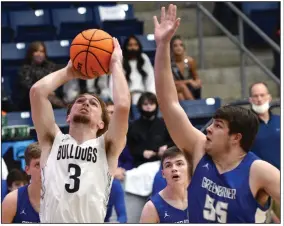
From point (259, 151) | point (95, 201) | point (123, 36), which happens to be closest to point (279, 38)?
point (123, 36)

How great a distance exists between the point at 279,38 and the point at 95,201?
614cm

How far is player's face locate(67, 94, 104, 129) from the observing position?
5.00 metres

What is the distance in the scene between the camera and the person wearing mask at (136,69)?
9227 mm

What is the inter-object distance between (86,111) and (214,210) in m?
1.01

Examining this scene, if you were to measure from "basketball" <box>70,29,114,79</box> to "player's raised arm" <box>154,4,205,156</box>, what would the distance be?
0.58 m

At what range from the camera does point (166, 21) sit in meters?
4.57

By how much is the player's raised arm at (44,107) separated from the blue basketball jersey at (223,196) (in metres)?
0.97

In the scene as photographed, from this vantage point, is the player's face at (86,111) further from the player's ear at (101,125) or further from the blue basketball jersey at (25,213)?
the blue basketball jersey at (25,213)

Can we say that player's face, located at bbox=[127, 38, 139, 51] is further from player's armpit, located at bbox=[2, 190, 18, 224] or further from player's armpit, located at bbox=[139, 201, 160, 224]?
player's armpit, located at bbox=[2, 190, 18, 224]

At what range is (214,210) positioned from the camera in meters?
4.52

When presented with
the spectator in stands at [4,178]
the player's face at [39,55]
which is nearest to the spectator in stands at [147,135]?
the spectator in stands at [4,178]

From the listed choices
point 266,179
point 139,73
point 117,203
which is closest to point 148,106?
point 139,73

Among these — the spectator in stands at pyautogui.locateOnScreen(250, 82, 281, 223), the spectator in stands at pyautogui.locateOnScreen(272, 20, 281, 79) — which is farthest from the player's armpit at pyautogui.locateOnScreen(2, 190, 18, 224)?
the spectator in stands at pyautogui.locateOnScreen(272, 20, 281, 79)

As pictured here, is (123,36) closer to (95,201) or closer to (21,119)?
(21,119)
